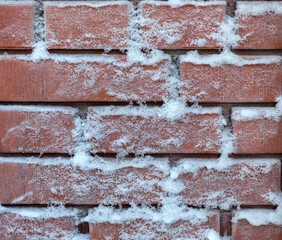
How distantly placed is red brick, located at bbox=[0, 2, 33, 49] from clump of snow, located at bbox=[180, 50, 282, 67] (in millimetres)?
366

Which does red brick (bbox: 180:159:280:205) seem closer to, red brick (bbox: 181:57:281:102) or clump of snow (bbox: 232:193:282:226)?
clump of snow (bbox: 232:193:282:226)

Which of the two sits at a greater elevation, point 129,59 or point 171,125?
point 129,59

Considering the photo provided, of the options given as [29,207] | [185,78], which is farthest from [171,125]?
[29,207]

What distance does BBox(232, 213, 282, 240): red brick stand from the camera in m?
0.61

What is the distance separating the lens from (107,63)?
0.60 metres

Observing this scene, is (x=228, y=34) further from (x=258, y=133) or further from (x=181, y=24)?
(x=258, y=133)

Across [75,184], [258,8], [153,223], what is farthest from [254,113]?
[75,184]

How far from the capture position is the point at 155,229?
62 cm

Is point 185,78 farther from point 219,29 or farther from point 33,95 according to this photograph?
point 33,95

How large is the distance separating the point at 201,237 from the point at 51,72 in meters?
0.53

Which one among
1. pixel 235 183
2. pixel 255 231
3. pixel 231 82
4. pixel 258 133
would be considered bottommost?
pixel 255 231

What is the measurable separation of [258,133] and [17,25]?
2.03 ft

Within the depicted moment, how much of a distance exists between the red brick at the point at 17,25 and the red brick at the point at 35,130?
0.16 meters

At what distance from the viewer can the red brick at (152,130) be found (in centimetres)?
61
